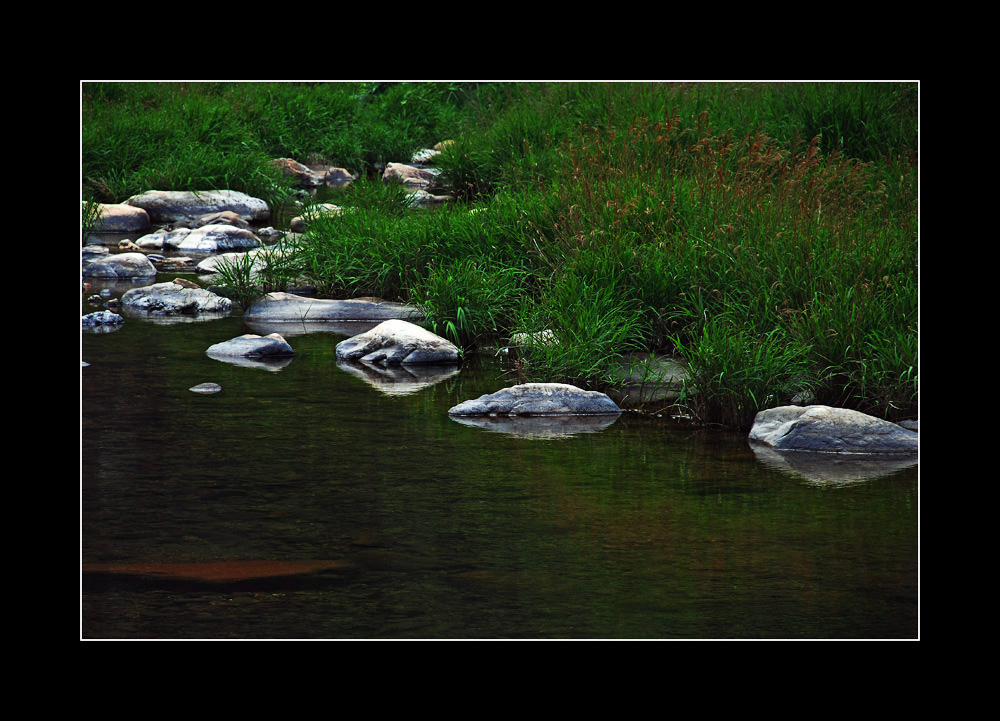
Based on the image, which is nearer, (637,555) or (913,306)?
(637,555)

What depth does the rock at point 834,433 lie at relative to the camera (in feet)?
15.8

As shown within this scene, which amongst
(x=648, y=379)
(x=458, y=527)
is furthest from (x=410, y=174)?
(x=458, y=527)

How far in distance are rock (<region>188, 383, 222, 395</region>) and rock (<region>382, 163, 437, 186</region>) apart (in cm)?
819

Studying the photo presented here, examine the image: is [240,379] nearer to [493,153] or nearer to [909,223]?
[909,223]

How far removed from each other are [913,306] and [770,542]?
7.45 ft

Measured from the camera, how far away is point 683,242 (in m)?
6.51

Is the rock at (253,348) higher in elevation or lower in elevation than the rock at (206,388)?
higher

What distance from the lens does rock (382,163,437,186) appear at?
46.2 feet

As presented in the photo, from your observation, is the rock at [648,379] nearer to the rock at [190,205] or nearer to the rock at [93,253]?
the rock at [93,253]

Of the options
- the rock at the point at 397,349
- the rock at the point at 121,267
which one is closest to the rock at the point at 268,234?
the rock at the point at 121,267

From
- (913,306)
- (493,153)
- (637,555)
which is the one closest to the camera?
(637,555)

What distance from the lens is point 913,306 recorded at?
553 cm

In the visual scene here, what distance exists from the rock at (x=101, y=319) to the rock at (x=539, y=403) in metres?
3.05

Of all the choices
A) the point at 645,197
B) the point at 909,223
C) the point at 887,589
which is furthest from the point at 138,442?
the point at 909,223
